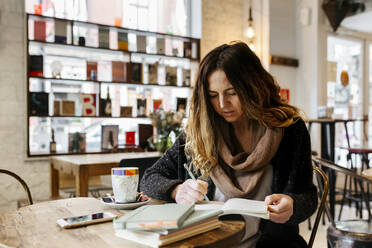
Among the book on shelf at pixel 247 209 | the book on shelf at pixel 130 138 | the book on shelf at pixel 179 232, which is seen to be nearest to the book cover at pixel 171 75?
the book on shelf at pixel 130 138

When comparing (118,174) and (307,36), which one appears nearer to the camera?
(118,174)

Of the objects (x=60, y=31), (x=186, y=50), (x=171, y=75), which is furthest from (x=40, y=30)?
(x=186, y=50)

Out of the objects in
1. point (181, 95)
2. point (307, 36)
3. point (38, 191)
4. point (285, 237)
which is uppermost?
point (307, 36)

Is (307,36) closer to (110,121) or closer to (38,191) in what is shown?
(110,121)

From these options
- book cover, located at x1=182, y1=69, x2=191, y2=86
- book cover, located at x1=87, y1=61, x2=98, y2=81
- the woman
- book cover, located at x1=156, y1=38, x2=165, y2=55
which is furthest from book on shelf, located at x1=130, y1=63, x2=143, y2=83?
the woman

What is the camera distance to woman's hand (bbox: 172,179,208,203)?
130cm

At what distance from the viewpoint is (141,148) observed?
4867 millimetres

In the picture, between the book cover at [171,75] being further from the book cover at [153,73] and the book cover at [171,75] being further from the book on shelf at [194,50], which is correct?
the book on shelf at [194,50]

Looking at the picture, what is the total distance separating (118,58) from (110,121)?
2.62ft

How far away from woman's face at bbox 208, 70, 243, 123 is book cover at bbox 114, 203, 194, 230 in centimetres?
66

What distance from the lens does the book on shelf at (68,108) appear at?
4.40 meters

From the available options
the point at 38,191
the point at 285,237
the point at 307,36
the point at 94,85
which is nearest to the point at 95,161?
the point at 38,191

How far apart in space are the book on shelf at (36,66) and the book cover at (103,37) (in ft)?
2.36

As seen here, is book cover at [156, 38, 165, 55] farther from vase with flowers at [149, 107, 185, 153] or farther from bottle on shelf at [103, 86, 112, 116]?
vase with flowers at [149, 107, 185, 153]
